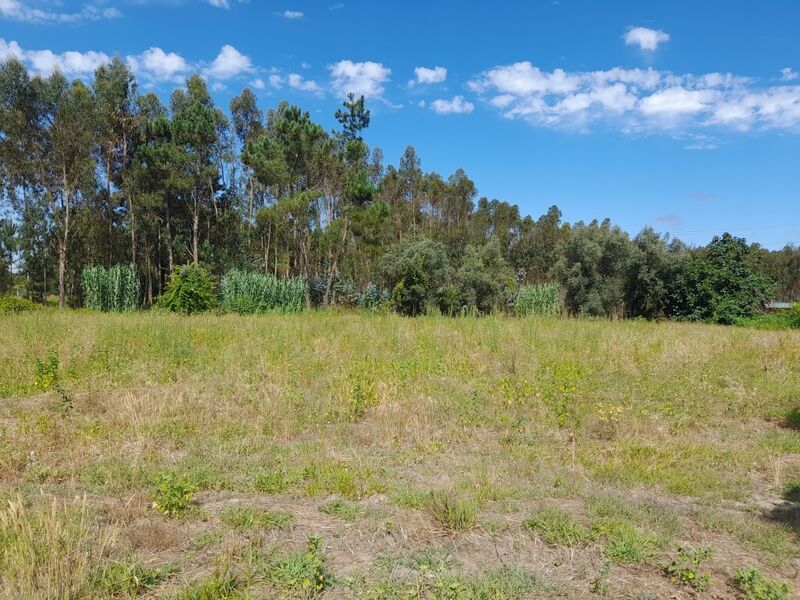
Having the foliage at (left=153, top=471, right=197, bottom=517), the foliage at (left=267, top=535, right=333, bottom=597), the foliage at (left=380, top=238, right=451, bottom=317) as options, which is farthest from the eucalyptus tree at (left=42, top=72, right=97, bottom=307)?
the foliage at (left=267, top=535, right=333, bottom=597)

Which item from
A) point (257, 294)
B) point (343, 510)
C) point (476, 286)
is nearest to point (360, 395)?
point (343, 510)

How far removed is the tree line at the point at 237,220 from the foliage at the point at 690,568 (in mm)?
20006

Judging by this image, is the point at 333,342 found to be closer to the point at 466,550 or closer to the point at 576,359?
the point at 576,359

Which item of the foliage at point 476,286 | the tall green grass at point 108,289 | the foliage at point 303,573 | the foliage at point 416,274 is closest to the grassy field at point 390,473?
the foliage at point 303,573

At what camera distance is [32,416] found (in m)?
5.85

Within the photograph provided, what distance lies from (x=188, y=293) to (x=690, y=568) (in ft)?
61.8

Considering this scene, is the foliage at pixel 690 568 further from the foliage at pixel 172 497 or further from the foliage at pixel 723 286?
the foliage at pixel 723 286

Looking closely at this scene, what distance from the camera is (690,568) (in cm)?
293

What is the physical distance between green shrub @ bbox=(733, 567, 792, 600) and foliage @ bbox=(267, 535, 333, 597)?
241cm

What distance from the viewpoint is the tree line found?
24594mm

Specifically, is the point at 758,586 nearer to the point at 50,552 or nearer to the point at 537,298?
the point at 50,552

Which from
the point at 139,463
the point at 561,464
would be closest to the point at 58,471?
the point at 139,463

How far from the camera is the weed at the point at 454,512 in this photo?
3.45 metres

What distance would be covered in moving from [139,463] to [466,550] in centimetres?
319
